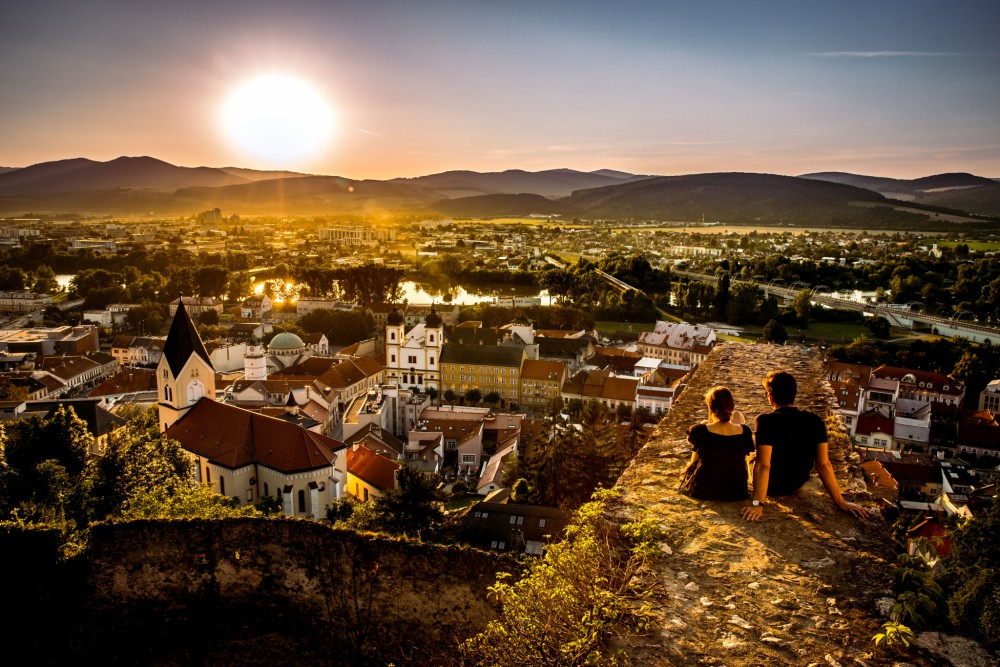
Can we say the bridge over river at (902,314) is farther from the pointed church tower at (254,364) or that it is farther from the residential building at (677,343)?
the pointed church tower at (254,364)

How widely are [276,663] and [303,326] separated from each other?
42.1 metres

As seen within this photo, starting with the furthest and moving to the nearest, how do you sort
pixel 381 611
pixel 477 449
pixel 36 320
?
pixel 36 320, pixel 477 449, pixel 381 611

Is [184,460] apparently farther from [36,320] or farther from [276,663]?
[36,320]

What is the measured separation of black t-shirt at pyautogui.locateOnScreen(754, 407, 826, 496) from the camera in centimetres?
371


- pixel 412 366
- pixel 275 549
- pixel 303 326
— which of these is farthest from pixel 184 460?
pixel 303 326

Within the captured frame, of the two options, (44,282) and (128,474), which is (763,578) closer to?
(128,474)

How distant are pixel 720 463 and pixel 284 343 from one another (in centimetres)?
3643

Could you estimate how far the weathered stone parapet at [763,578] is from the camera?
281 centimetres

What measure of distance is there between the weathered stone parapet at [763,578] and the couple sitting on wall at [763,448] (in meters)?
0.11

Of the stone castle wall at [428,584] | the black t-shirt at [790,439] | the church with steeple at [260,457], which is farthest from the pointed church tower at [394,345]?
the black t-shirt at [790,439]

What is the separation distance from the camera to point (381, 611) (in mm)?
7539

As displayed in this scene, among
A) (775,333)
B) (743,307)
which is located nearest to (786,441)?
(775,333)

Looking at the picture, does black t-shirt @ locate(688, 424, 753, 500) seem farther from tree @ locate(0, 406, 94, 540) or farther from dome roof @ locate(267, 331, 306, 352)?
dome roof @ locate(267, 331, 306, 352)

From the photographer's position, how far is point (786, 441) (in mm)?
3762
